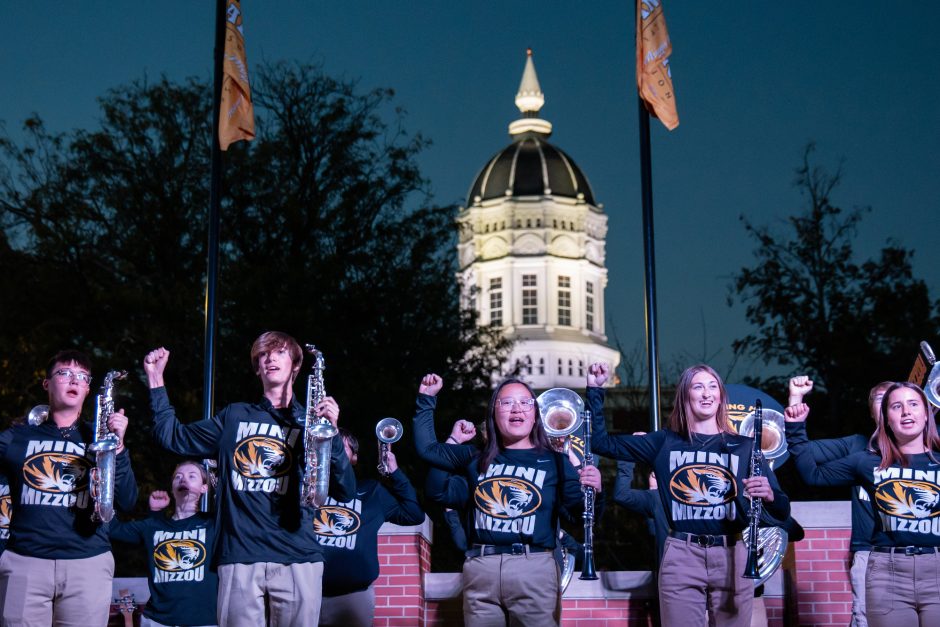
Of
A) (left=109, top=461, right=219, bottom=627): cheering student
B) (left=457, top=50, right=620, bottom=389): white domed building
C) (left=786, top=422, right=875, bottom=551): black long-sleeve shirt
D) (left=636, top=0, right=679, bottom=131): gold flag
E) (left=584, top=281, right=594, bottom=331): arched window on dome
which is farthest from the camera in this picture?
(left=584, top=281, right=594, bottom=331): arched window on dome

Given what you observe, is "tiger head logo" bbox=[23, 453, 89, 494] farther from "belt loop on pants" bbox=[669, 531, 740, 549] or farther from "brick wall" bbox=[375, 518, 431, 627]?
"brick wall" bbox=[375, 518, 431, 627]

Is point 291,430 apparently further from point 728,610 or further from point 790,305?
Answer: point 790,305

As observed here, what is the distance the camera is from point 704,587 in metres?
8.28

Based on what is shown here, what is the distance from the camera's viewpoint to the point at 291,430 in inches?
319

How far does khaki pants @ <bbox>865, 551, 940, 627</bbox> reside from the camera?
806 centimetres

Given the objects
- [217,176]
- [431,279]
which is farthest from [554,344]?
[217,176]

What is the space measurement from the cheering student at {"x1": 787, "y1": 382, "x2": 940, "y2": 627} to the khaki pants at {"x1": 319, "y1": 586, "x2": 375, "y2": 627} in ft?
11.1

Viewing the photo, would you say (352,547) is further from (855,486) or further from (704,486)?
(855,486)

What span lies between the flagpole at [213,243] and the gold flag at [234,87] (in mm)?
75

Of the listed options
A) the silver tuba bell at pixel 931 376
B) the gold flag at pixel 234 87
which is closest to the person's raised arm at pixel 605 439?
the silver tuba bell at pixel 931 376

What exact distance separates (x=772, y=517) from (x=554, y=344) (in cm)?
12633

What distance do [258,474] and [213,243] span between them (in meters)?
6.05

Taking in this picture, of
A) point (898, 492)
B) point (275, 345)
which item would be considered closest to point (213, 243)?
point (275, 345)

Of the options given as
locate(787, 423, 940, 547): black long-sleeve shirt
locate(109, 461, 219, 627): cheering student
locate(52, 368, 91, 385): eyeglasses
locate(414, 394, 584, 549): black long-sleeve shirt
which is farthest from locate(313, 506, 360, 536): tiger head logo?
locate(787, 423, 940, 547): black long-sleeve shirt
